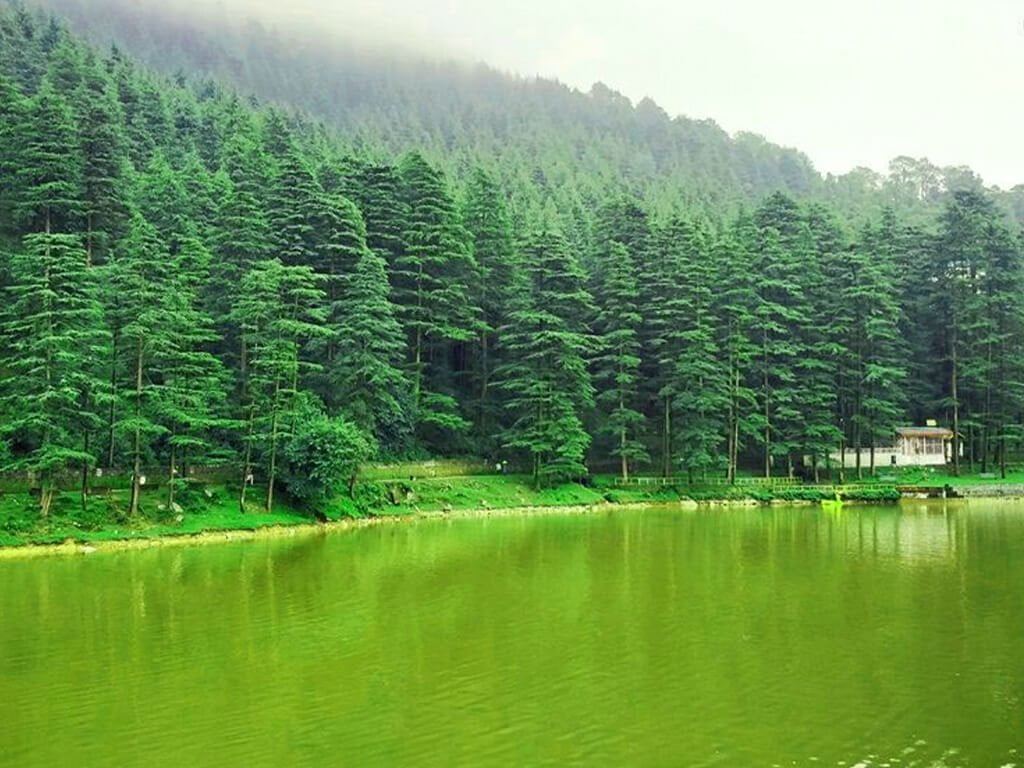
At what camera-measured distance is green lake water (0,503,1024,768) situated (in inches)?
474

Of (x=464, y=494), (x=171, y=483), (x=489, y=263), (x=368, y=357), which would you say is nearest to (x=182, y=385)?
(x=171, y=483)

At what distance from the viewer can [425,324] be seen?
51.9 meters

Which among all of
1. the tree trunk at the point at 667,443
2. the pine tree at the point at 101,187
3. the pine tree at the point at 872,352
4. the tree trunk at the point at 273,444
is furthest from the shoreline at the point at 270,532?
the pine tree at the point at 101,187

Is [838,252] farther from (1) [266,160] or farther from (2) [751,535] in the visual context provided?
(1) [266,160]

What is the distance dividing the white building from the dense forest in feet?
6.22

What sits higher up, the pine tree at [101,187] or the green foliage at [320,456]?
the pine tree at [101,187]

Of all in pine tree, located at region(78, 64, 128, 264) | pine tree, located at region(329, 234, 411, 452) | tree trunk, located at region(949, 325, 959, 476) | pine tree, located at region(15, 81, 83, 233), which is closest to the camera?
pine tree, located at region(329, 234, 411, 452)

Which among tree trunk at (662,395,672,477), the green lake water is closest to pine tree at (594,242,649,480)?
tree trunk at (662,395,672,477)

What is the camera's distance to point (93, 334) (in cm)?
3284

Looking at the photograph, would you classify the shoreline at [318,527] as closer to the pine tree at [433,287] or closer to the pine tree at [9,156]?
the pine tree at [433,287]

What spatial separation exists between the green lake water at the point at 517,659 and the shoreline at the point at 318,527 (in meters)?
1.66

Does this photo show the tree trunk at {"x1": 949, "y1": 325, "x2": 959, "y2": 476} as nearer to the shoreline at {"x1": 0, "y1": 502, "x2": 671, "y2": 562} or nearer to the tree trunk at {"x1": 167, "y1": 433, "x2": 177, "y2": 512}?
the shoreline at {"x1": 0, "y1": 502, "x2": 671, "y2": 562}

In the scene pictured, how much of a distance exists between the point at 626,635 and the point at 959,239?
5726 cm

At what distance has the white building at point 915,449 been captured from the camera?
2470 inches
